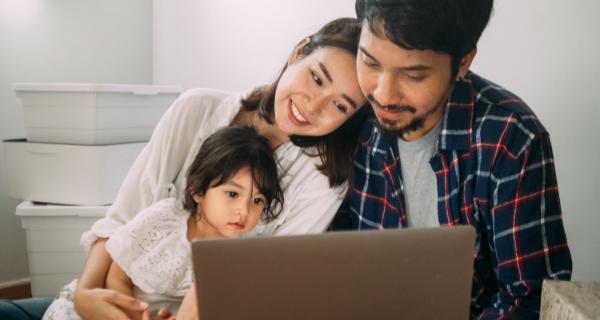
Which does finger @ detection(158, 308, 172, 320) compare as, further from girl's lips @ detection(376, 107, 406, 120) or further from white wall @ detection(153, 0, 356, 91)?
white wall @ detection(153, 0, 356, 91)

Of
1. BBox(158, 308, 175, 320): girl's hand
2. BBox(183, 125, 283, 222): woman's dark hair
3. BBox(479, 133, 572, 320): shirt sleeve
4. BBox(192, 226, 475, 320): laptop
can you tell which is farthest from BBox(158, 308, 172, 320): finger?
BBox(479, 133, 572, 320): shirt sleeve

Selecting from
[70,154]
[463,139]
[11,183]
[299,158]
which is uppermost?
[463,139]

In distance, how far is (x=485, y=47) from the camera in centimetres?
136

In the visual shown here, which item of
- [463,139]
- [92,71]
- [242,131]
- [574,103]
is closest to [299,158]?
[242,131]

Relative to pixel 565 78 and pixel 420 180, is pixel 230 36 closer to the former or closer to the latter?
pixel 420 180

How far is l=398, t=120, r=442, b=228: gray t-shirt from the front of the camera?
115 cm

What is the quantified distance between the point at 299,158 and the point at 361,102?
248 millimetres

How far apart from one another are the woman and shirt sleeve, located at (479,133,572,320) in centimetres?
41

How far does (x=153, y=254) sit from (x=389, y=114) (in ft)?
2.15

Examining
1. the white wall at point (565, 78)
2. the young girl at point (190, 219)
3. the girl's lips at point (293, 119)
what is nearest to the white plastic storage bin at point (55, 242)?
the young girl at point (190, 219)

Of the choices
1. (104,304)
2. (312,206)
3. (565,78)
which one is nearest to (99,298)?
(104,304)

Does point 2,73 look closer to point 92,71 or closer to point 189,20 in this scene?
point 92,71

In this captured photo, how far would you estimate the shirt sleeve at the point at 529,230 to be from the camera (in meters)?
0.94

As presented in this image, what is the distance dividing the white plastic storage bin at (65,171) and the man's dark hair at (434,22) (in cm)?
117
